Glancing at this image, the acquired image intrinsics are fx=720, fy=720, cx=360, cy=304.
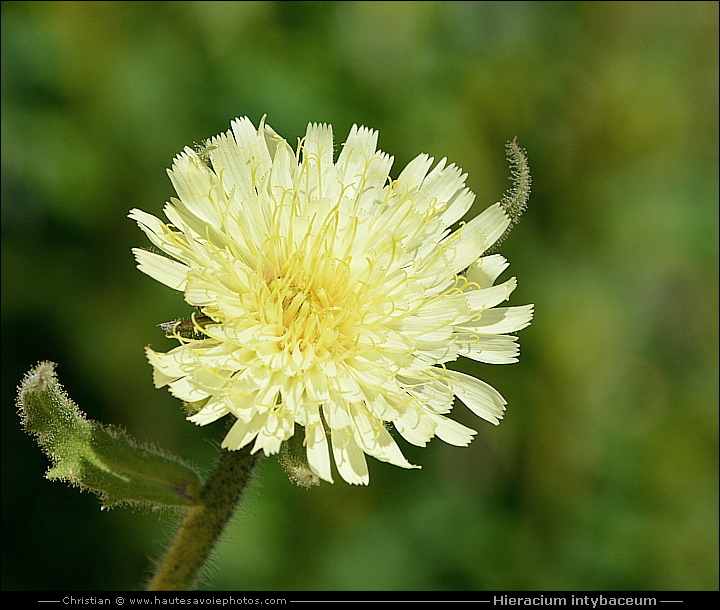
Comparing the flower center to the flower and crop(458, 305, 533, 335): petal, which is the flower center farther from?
crop(458, 305, 533, 335): petal

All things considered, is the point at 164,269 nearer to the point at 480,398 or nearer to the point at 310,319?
the point at 310,319

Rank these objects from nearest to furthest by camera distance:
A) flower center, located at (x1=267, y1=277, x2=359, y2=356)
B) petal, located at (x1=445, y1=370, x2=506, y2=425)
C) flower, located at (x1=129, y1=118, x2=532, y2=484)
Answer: flower, located at (x1=129, y1=118, x2=532, y2=484)
flower center, located at (x1=267, y1=277, x2=359, y2=356)
petal, located at (x1=445, y1=370, x2=506, y2=425)

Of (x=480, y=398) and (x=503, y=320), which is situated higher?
(x=503, y=320)

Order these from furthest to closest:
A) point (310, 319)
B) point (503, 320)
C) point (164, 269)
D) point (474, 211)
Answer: point (474, 211), point (503, 320), point (310, 319), point (164, 269)

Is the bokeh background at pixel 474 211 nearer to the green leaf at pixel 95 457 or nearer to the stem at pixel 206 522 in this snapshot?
the stem at pixel 206 522

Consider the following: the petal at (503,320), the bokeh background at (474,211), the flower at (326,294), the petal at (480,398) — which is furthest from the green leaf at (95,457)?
the bokeh background at (474,211)

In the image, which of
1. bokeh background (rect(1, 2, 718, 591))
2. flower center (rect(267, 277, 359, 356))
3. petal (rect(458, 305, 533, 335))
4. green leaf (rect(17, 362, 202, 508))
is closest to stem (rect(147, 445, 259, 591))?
green leaf (rect(17, 362, 202, 508))

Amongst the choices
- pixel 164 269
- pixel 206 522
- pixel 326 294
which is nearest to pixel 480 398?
pixel 326 294
